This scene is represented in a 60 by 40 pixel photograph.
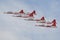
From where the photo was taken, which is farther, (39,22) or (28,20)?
(39,22)

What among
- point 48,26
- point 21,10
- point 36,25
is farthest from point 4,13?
point 48,26

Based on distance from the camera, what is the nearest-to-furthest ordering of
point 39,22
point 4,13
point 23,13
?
point 4,13 < point 23,13 < point 39,22

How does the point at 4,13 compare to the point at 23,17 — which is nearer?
the point at 4,13

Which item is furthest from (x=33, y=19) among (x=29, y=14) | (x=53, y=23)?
(x=53, y=23)

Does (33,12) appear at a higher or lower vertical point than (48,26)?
higher

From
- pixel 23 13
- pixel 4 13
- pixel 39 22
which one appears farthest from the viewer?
pixel 39 22

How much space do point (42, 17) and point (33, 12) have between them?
6.37 m

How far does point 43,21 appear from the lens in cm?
9688

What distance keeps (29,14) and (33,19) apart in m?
2.63

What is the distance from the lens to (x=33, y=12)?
92438 mm

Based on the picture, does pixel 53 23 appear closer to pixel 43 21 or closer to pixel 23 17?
pixel 43 21

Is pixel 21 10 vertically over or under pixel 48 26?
over

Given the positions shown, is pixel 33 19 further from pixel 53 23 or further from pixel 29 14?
pixel 53 23

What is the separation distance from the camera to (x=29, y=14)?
92688 mm
